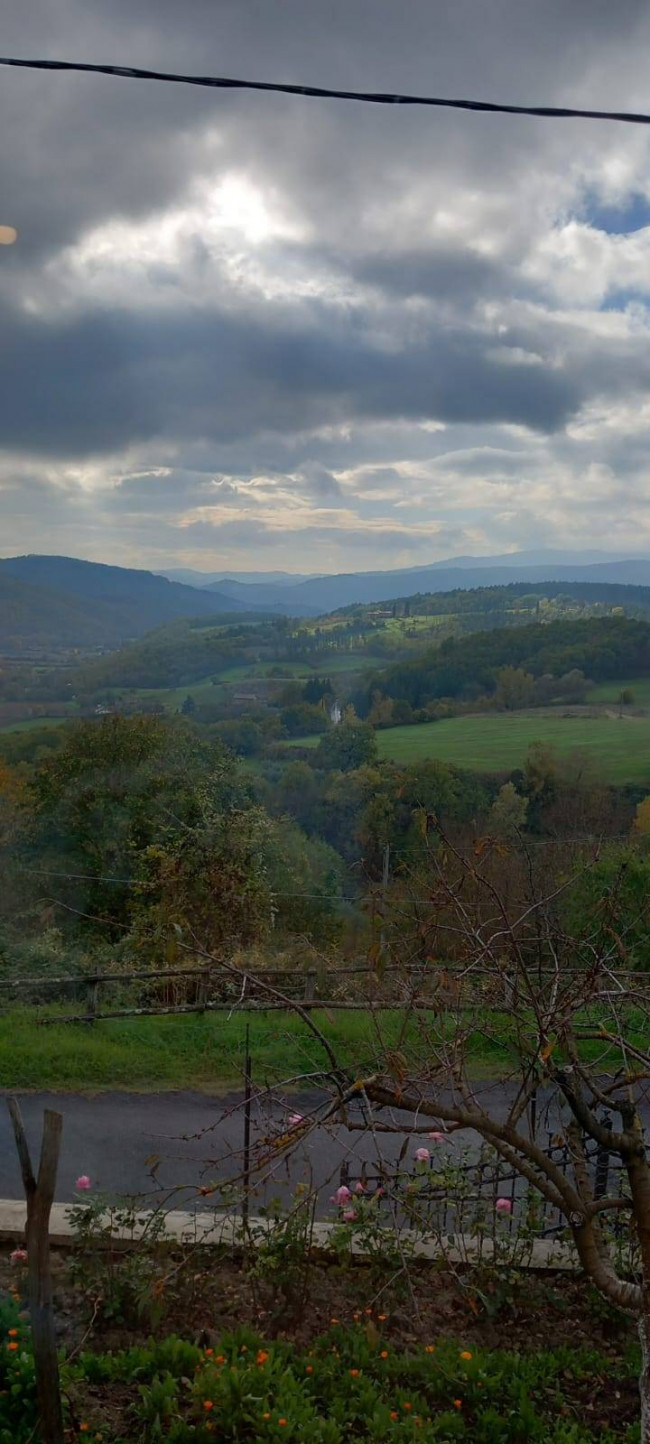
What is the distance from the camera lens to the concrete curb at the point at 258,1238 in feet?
13.2

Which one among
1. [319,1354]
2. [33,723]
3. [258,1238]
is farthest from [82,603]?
[319,1354]

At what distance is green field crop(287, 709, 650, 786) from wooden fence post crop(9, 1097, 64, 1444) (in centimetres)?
1695

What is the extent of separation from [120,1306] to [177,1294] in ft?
0.73

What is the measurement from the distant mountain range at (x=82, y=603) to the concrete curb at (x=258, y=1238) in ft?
82.6

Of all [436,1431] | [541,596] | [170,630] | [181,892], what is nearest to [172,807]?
[181,892]

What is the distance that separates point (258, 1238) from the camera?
13.7ft

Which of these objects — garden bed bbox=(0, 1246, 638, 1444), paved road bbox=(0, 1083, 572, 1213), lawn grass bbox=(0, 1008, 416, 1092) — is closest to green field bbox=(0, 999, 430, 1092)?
lawn grass bbox=(0, 1008, 416, 1092)

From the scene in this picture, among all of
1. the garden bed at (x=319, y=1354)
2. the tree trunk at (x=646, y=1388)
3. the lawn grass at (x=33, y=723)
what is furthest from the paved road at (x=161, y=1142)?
the lawn grass at (x=33, y=723)

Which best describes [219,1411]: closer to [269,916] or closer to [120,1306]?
[120,1306]

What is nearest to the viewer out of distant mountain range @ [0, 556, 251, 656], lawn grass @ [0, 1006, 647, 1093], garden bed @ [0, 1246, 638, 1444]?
garden bed @ [0, 1246, 638, 1444]

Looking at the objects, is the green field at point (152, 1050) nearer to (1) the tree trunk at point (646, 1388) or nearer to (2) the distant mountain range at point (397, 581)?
(1) the tree trunk at point (646, 1388)

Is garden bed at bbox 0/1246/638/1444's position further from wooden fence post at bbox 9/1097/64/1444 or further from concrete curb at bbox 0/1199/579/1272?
wooden fence post at bbox 9/1097/64/1444

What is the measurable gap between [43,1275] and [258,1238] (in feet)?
5.59

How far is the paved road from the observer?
17.8 feet
